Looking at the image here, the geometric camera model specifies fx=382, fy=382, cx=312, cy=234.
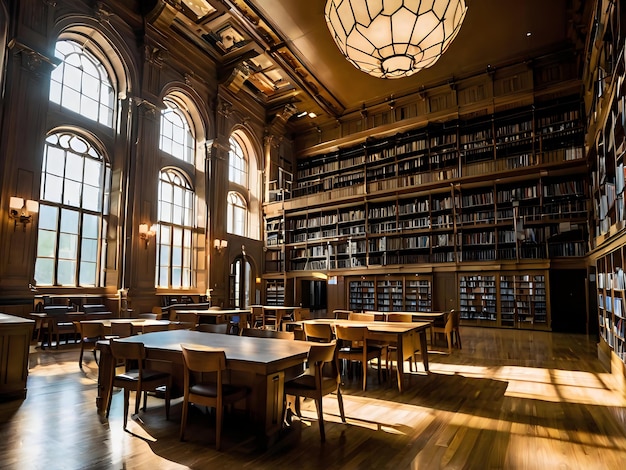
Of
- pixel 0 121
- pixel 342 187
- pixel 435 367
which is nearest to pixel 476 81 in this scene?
pixel 342 187

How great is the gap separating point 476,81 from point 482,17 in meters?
2.38

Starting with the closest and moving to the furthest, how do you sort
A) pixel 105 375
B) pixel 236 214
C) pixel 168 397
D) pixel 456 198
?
pixel 168 397
pixel 105 375
pixel 456 198
pixel 236 214

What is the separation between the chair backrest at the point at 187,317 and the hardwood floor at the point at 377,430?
2.40 meters

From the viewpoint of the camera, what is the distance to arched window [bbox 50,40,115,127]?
8078mm

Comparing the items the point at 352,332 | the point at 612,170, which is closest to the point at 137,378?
the point at 352,332

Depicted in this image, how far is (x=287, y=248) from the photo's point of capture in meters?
13.3

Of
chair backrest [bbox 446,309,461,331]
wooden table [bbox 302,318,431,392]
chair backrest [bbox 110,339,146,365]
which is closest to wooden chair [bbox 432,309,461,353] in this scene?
chair backrest [bbox 446,309,461,331]

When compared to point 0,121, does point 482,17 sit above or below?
above

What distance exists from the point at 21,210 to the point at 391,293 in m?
8.95

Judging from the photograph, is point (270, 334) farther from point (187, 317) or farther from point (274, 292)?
point (274, 292)

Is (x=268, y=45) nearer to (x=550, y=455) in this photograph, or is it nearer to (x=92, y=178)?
(x=92, y=178)

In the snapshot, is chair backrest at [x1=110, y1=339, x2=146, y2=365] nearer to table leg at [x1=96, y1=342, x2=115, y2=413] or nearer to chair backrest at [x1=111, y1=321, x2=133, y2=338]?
table leg at [x1=96, y1=342, x2=115, y2=413]

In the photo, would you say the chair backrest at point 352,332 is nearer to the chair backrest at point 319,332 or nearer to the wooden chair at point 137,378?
the chair backrest at point 319,332

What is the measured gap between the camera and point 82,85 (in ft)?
28.0
